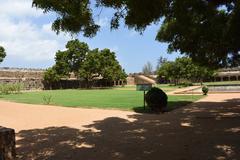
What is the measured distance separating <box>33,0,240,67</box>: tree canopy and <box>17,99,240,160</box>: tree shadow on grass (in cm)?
313

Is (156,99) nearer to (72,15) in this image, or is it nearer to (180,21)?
(180,21)

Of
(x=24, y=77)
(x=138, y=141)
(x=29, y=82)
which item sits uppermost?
(x=24, y=77)

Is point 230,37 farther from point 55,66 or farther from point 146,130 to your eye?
point 55,66

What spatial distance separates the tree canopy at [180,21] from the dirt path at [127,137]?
3134 mm

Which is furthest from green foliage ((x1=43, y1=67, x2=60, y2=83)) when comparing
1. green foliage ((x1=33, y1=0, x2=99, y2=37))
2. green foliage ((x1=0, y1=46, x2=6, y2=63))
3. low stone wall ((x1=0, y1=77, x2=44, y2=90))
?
green foliage ((x1=33, y1=0, x2=99, y2=37))

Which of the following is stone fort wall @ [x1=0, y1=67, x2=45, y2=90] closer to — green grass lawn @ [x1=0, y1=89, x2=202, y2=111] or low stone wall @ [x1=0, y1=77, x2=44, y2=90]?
low stone wall @ [x1=0, y1=77, x2=44, y2=90]

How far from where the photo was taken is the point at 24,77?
73.9 metres

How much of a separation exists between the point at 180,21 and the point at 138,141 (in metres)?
4.04

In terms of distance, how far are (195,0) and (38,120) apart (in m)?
9.90

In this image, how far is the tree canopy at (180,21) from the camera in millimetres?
8219

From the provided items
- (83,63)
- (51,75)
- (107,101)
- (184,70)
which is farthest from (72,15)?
(184,70)

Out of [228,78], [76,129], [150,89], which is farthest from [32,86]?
[76,129]

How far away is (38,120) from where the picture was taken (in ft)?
57.7

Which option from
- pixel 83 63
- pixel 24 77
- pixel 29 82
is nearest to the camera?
pixel 83 63
